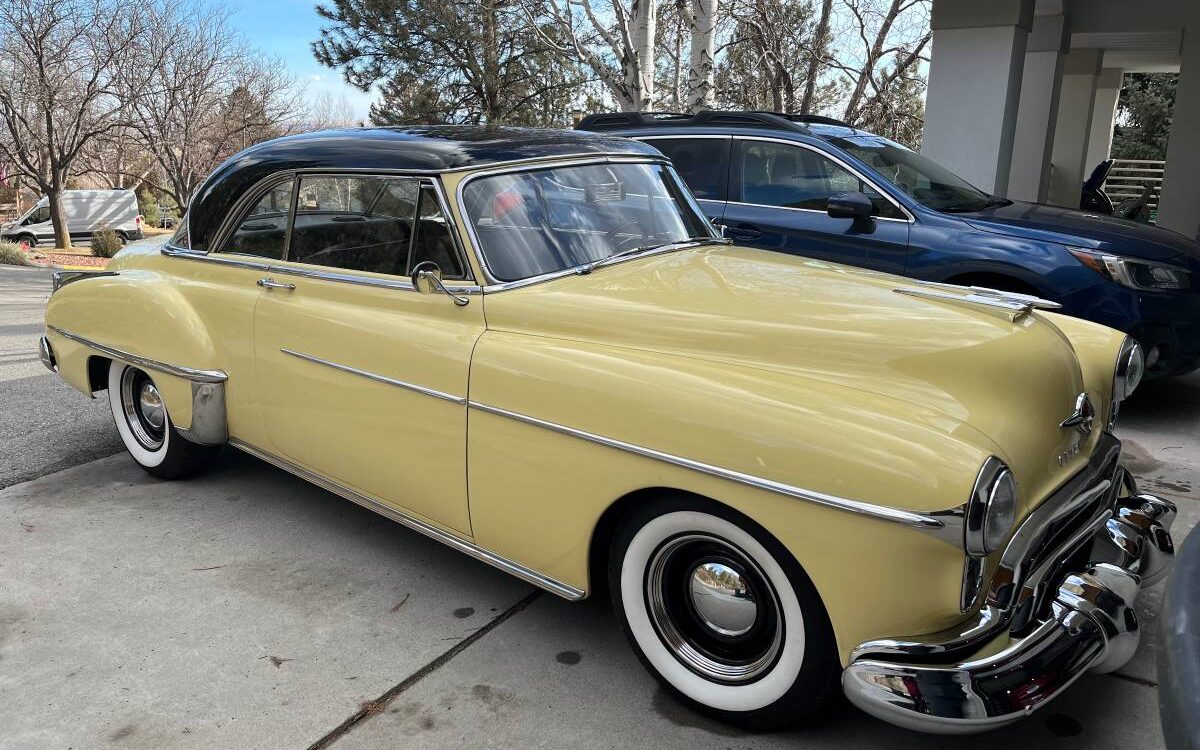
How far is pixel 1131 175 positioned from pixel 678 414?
2694 centimetres

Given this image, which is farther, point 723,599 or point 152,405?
point 152,405

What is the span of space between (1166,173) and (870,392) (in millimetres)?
12912

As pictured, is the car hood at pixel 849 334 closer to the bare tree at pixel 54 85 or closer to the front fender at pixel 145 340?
the front fender at pixel 145 340

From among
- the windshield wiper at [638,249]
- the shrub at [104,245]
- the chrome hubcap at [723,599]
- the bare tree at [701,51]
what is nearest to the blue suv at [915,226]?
the windshield wiper at [638,249]

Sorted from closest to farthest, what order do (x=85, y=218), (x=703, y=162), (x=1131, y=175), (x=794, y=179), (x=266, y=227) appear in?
(x=266, y=227) < (x=794, y=179) < (x=703, y=162) < (x=1131, y=175) < (x=85, y=218)

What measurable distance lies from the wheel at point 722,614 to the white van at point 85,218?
26.2 meters

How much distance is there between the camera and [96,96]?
808 inches

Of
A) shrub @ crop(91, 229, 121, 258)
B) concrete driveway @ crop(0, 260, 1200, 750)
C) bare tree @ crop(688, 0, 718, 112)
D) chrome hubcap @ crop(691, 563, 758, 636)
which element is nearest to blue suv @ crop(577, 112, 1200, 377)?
concrete driveway @ crop(0, 260, 1200, 750)

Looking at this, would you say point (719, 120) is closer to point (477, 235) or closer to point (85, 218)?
point (477, 235)

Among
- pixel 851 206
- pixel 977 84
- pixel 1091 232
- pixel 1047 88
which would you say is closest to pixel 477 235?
pixel 851 206

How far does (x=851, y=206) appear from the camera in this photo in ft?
17.6

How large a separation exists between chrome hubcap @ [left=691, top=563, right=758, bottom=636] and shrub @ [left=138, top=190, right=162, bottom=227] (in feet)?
124

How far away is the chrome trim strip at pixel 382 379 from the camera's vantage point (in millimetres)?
2852

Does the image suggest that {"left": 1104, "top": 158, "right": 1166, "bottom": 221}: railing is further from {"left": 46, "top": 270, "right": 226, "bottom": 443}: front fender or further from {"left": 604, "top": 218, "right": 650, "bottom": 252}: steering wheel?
{"left": 46, "top": 270, "right": 226, "bottom": 443}: front fender
